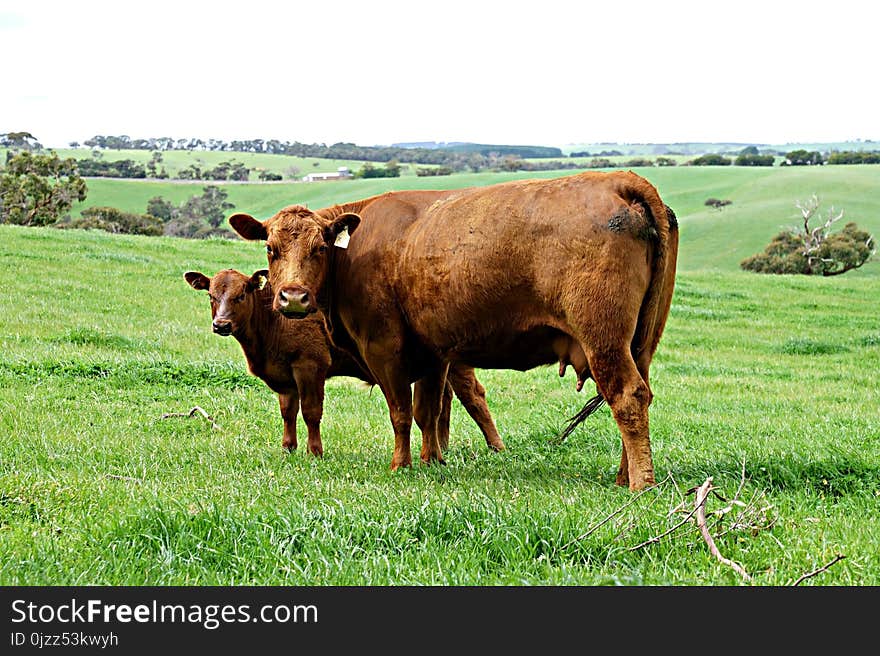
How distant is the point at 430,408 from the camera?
30.4 ft

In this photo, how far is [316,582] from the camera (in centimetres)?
484

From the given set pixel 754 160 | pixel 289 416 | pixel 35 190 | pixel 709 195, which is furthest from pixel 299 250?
pixel 754 160

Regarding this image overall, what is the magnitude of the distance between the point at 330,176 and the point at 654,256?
121506 mm

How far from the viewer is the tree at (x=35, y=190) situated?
62.2 meters

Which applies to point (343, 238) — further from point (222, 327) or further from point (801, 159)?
point (801, 159)

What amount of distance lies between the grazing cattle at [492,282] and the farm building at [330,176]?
115 meters

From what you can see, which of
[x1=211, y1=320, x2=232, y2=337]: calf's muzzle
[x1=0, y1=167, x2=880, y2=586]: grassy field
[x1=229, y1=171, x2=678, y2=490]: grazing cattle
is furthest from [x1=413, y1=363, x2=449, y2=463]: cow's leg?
[x1=211, y1=320, x2=232, y2=337]: calf's muzzle

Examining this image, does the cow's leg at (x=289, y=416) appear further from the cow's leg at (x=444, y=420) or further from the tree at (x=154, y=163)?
the tree at (x=154, y=163)

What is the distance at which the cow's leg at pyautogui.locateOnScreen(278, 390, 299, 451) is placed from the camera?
9.99 m

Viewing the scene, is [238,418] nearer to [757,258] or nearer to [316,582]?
[316,582]

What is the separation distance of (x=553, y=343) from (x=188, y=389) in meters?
6.80

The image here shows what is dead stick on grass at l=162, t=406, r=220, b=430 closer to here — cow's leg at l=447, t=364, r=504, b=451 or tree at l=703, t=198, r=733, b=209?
cow's leg at l=447, t=364, r=504, b=451
